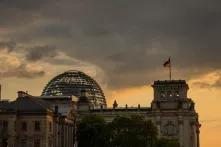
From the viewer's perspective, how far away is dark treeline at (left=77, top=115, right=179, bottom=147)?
177 meters

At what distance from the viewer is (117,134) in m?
182

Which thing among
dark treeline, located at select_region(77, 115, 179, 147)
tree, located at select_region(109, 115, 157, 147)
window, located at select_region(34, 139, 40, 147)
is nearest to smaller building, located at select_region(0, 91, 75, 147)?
window, located at select_region(34, 139, 40, 147)

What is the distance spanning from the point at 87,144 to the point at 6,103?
105 feet

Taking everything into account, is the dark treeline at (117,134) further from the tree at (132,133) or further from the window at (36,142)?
the window at (36,142)

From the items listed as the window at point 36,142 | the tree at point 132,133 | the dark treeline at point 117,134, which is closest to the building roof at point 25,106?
the window at point 36,142

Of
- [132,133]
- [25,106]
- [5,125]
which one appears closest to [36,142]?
[5,125]

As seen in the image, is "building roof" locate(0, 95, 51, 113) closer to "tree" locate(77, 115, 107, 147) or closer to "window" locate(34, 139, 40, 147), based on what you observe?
"window" locate(34, 139, 40, 147)

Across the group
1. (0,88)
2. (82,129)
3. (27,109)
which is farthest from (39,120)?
(82,129)

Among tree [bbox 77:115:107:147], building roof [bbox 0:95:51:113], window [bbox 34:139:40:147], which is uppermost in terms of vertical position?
building roof [bbox 0:95:51:113]

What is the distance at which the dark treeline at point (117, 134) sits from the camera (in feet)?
582

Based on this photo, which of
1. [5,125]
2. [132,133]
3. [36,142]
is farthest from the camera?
[132,133]

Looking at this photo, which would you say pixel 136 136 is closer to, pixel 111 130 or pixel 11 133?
pixel 111 130

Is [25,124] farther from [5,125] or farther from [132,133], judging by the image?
[132,133]

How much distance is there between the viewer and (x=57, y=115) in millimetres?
159250
